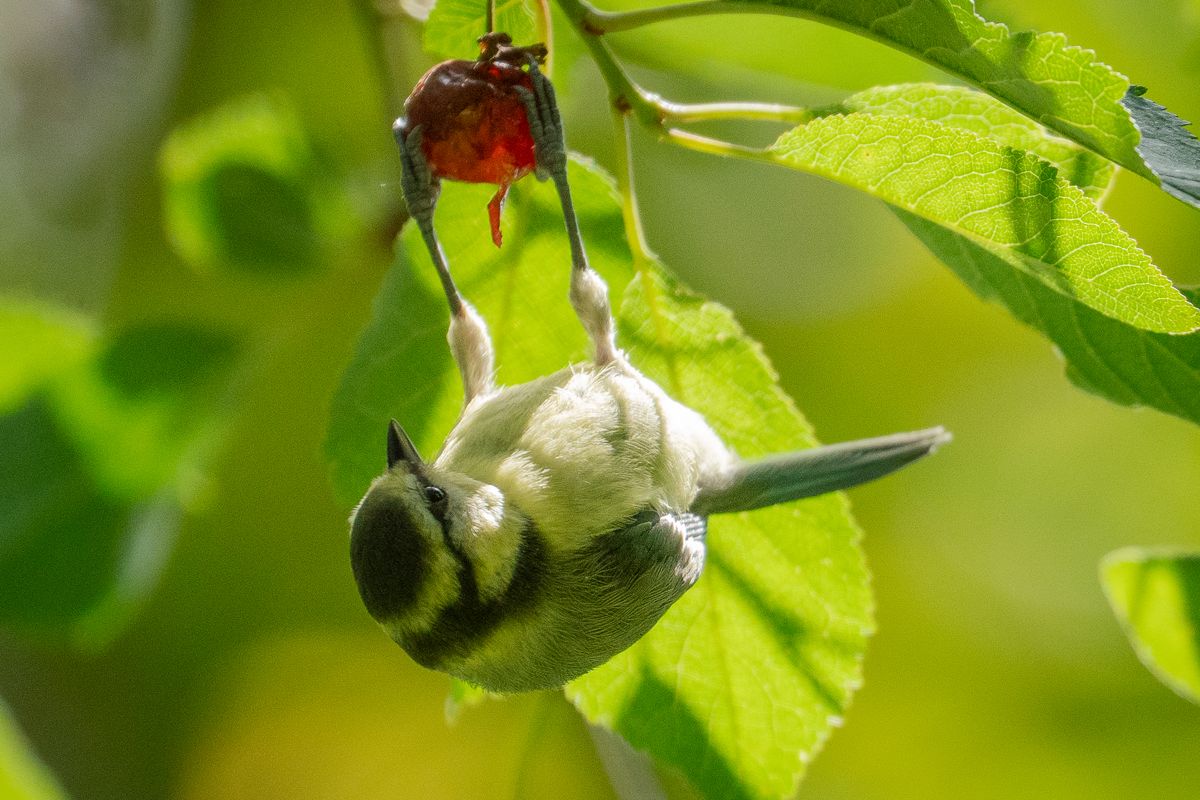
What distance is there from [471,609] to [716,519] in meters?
0.47

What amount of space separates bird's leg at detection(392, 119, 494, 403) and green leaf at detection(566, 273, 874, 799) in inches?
8.8

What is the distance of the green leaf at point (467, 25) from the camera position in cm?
Result: 151

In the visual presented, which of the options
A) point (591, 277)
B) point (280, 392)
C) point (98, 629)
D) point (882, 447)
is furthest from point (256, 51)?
point (882, 447)

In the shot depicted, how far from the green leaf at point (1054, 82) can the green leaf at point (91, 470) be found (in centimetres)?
158

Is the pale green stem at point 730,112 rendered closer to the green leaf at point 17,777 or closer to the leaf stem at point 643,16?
the leaf stem at point 643,16

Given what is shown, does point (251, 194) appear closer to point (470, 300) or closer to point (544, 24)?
point (470, 300)

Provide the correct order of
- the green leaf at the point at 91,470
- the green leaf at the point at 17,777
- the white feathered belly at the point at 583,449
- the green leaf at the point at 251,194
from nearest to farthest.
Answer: the green leaf at the point at 17,777 < the white feathered belly at the point at 583,449 < the green leaf at the point at 91,470 < the green leaf at the point at 251,194

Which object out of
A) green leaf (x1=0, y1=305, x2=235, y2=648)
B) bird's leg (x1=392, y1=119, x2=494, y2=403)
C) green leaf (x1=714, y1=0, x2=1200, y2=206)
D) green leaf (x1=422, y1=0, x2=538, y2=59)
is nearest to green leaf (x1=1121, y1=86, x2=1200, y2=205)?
green leaf (x1=714, y1=0, x2=1200, y2=206)

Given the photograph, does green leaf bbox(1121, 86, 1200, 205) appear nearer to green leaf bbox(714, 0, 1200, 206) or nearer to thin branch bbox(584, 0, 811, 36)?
green leaf bbox(714, 0, 1200, 206)

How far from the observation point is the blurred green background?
4.10 metres

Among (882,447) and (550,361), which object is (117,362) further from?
(882,447)

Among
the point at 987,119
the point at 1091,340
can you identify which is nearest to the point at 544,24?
the point at 987,119

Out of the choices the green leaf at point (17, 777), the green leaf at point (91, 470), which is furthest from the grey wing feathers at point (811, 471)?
the green leaf at point (91, 470)

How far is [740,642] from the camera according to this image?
1854 millimetres
